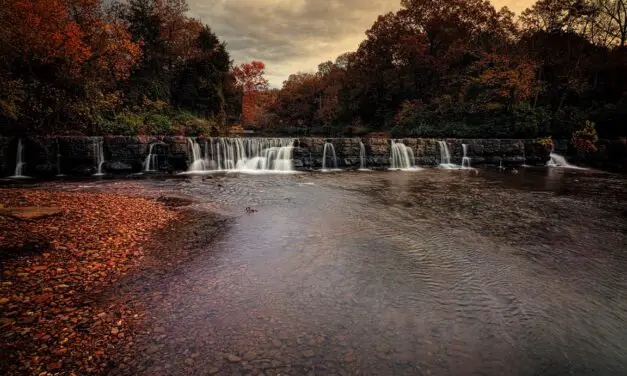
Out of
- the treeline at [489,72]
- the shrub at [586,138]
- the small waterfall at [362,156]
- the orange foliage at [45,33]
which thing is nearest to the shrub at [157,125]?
the orange foliage at [45,33]

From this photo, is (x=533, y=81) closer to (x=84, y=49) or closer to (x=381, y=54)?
(x=381, y=54)

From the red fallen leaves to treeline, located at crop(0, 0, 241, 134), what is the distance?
302 inches

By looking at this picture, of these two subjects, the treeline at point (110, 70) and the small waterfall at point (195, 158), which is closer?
the treeline at point (110, 70)

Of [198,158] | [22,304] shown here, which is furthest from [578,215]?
[198,158]

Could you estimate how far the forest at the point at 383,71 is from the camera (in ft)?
55.9

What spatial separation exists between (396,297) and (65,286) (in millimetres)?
4234

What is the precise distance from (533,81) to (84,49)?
33025 mm

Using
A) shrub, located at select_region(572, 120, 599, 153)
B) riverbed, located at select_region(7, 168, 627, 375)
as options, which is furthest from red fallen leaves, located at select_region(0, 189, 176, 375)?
shrub, located at select_region(572, 120, 599, 153)

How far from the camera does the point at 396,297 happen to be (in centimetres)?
412

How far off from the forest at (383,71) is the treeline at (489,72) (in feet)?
0.40

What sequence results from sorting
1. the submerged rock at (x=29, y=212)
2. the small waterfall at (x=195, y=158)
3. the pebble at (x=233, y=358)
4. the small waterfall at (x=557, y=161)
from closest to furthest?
1. the pebble at (x=233, y=358)
2. the submerged rock at (x=29, y=212)
3. the small waterfall at (x=195, y=158)
4. the small waterfall at (x=557, y=161)

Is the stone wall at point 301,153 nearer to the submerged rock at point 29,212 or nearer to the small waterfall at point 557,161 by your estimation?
the small waterfall at point 557,161

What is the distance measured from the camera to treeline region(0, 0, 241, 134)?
49.7ft

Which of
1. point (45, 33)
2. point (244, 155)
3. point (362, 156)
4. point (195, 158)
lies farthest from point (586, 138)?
point (45, 33)
